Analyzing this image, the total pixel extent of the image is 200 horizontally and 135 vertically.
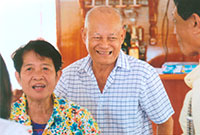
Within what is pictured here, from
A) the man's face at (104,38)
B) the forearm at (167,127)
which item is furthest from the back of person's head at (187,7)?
the forearm at (167,127)

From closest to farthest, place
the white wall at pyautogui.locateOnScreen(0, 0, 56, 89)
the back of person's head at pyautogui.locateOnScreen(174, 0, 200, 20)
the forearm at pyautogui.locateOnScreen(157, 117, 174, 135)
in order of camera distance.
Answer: the back of person's head at pyautogui.locateOnScreen(174, 0, 200, 20)
the forearm at pyautogui.locateOnScreen(157, 117, 174, 135)
the white wall at pyautogui.locateOnScreen(0, 0, 56, 89)

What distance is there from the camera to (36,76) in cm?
135

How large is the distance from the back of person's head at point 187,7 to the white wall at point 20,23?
1.92m

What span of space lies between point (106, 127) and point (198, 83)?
3.30 ft

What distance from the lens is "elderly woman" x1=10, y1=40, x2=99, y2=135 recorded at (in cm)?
135

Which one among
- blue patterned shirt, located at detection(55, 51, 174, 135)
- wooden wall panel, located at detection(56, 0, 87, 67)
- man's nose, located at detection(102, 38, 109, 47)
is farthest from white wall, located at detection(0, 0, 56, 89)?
man's nose, located at detection(102, 38, 109, 47)

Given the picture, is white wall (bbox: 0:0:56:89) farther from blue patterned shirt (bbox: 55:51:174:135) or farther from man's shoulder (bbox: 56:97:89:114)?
man's shoulder (bbox: 56:97:89:114)

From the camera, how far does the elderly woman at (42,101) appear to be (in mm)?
1351

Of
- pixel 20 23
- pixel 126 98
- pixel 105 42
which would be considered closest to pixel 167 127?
pixel 126 98

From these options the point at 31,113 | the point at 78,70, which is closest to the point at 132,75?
the point at 78,70

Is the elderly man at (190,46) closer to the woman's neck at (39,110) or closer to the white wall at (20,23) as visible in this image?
the woman's neck at (39,110)

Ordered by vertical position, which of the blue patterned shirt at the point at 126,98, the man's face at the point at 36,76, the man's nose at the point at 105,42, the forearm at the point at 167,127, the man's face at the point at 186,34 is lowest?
the forearm at the point at 167,127

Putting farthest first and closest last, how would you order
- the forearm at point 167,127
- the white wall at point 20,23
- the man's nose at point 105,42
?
1. the white wall at point 20,23
2. the forearm at point 167,127
3. the man's nose at point 105,42

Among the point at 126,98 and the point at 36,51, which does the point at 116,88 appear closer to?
the point at 126,98
